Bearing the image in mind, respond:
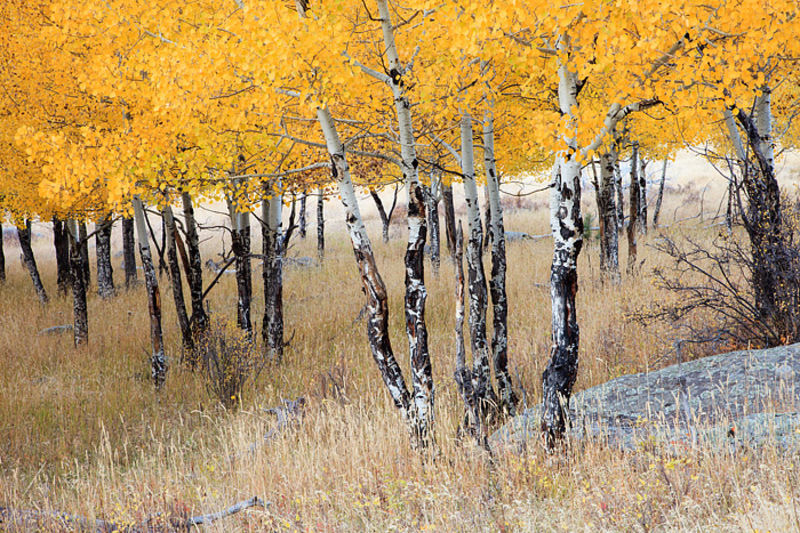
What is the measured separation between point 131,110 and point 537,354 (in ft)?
22.8

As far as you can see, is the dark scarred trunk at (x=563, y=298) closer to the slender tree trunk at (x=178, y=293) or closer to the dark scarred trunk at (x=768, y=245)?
the dark scarred trunk at (x=768, y=245)

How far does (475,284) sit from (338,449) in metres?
2.62

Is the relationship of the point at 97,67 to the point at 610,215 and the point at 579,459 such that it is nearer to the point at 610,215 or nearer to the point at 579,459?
the point at 579,459

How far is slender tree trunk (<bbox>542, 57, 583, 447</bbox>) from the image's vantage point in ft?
16.5

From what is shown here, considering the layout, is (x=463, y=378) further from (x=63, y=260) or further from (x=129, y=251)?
(x=63, y=260)

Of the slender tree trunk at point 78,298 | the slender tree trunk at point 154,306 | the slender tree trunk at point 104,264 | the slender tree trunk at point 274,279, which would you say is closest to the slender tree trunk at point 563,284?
the slender tree trunk at point 274,279

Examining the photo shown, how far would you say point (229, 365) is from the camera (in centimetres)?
851

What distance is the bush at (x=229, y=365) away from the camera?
330 inches

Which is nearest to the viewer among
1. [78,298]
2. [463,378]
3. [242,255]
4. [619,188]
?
[463,378]

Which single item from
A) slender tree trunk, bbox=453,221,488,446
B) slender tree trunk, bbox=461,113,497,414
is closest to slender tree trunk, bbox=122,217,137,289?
slender tree trunk, bbox=461,113,497,414

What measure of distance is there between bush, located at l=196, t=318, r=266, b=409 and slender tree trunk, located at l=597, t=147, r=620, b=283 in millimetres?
7591

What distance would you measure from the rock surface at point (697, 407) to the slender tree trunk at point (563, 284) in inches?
7.4

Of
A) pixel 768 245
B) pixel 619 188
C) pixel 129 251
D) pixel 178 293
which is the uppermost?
pixel 619 188

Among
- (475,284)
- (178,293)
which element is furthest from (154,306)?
(475,284)
